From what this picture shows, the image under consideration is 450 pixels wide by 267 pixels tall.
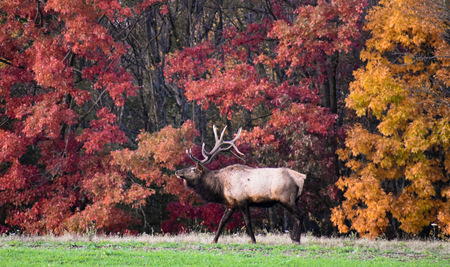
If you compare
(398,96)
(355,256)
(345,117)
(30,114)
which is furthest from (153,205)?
(355,256)

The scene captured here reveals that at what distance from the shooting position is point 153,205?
22.2m

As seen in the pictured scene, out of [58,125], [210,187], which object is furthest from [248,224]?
[58,125]

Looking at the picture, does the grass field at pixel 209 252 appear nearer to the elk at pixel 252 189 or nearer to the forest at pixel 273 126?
the elk at pixel 252 189

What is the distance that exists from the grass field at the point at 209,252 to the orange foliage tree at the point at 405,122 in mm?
2626

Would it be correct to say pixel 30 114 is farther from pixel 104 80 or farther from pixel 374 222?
pixel 374 222

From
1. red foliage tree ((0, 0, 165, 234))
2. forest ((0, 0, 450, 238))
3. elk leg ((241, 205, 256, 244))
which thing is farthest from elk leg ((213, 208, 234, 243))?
red foliage tree ((0, 0, 165, 234))

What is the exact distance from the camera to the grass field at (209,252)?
31.8ft

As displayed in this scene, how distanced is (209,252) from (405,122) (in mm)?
7359

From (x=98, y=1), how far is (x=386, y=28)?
8199 millimetres

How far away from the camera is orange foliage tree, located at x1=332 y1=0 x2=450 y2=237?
1498 centimetres

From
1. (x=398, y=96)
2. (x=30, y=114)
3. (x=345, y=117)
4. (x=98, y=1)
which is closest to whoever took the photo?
(x=398, y=96)

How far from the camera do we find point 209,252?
11062mm

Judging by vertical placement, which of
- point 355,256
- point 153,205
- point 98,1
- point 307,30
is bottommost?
point 355,256

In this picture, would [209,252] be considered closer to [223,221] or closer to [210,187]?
[223,221]
